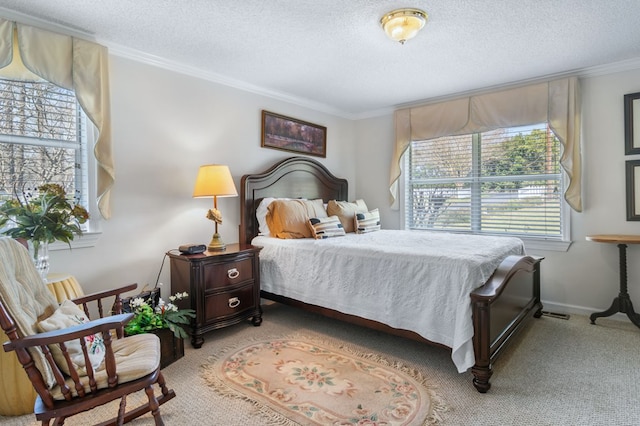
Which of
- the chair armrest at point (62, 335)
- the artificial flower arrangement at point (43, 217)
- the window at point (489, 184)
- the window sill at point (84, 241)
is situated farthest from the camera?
the window at point (489, 184)

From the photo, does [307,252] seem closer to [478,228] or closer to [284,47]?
[284,47]

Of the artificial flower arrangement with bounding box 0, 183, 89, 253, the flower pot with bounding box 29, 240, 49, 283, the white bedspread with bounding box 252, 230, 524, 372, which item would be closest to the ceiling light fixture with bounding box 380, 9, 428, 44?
the white bedspread with bounding box 252, 230, 524, 372

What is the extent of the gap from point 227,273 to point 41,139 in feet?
5.42

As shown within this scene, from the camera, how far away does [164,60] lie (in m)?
3.04

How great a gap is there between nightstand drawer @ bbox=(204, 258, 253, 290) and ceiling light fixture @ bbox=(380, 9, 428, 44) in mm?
2125

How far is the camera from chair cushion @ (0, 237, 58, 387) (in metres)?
1.38

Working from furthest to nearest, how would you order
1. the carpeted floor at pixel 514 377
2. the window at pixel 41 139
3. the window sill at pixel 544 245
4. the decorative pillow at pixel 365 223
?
the decorative pillow at pixel 365 223
the window sill at pixel 544 245
the window at pixel 41 139
the carpeted floor at pixel 514 377

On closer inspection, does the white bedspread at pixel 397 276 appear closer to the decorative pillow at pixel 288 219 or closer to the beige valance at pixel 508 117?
the decorative pillow at pixel 288 219

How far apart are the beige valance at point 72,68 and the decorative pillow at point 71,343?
1.10m

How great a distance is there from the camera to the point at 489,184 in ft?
13.2

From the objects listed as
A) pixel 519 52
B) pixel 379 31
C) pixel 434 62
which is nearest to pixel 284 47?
pixel 379 31

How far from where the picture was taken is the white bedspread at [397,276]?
2170mm

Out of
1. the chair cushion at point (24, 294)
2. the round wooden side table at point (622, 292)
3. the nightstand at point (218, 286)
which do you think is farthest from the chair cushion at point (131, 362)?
the round wooden side table at point (622, 292)

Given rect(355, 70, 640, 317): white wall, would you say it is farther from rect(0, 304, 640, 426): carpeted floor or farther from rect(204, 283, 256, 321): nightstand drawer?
rect(204, 283, 256, 321): nightstand drawer
